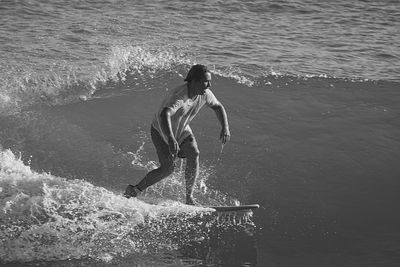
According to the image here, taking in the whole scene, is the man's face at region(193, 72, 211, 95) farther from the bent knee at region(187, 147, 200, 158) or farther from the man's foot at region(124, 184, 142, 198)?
the man's foot at region(124, 184, 142, 198)

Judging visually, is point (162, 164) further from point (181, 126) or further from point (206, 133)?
point (206, 133)

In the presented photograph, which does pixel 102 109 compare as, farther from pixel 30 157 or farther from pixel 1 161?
pixel 1 161

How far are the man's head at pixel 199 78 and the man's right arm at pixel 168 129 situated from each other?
0.35 meters

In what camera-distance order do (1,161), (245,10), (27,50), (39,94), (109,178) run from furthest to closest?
(245,10) → (27,50) → (39,94) → (109,178) → (1,161)

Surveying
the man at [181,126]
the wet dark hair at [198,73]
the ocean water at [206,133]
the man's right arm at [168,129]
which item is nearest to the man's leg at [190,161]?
the man at [181,126]

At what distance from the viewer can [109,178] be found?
29.3 ft

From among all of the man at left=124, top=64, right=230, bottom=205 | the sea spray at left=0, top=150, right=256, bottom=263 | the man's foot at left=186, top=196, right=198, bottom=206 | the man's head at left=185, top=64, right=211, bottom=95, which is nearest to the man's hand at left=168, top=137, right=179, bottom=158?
the man at left=124, top=64, right=230, bottom=205

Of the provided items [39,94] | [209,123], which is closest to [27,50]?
[39,94]

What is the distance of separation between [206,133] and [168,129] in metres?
3.19

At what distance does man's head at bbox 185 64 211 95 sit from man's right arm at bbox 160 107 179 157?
348 millimetres

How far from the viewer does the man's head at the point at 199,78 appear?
738 cm

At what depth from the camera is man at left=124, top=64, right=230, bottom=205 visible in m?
7.39

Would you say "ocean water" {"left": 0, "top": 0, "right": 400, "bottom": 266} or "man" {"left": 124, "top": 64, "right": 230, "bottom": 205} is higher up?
"man" {"left": 124, "top": 64, "right": 230, "bottom": 205}

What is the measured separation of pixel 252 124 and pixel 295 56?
3.62 m
